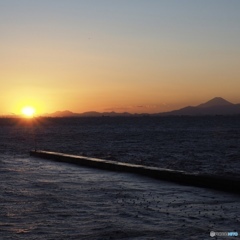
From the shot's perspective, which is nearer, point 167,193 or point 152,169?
point 167,193

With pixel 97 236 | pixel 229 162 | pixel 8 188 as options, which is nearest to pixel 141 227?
pixel 97 236

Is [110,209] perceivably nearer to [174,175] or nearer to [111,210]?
[111,210]

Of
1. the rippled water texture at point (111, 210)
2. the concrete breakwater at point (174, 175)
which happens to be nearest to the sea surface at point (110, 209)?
the rippled water texture at point (111, 210)

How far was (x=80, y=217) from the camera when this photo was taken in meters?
12.2

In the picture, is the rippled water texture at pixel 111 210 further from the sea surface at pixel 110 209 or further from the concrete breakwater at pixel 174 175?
the concrete breakwater at pixel 174 175

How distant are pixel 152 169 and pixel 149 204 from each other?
8.37 meters

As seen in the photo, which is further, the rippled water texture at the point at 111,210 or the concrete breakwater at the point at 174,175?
the concrete breakwater at the point at 174,175

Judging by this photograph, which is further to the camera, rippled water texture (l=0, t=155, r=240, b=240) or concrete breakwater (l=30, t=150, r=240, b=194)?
concrete breakwater (l=30, t=150, r=240, b=194)

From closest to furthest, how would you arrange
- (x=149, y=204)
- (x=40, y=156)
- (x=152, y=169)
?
(x=149, y=204)
(x=152, y=169)
(x=40, y=156)

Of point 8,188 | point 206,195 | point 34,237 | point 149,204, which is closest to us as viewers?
point 34,237

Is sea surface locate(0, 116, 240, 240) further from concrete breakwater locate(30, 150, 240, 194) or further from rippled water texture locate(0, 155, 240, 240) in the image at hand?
concrete breakwater locate(30, 150, 240, 194)

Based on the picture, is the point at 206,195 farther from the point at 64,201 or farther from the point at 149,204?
the point at 64,201

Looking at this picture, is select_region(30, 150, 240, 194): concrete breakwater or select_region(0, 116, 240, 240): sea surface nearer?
select_region(0, 116, 240, 240): sea surface

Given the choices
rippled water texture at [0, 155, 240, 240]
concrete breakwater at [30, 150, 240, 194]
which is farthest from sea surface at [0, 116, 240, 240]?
concrete breakwater at [30, 150, 240, 194]
